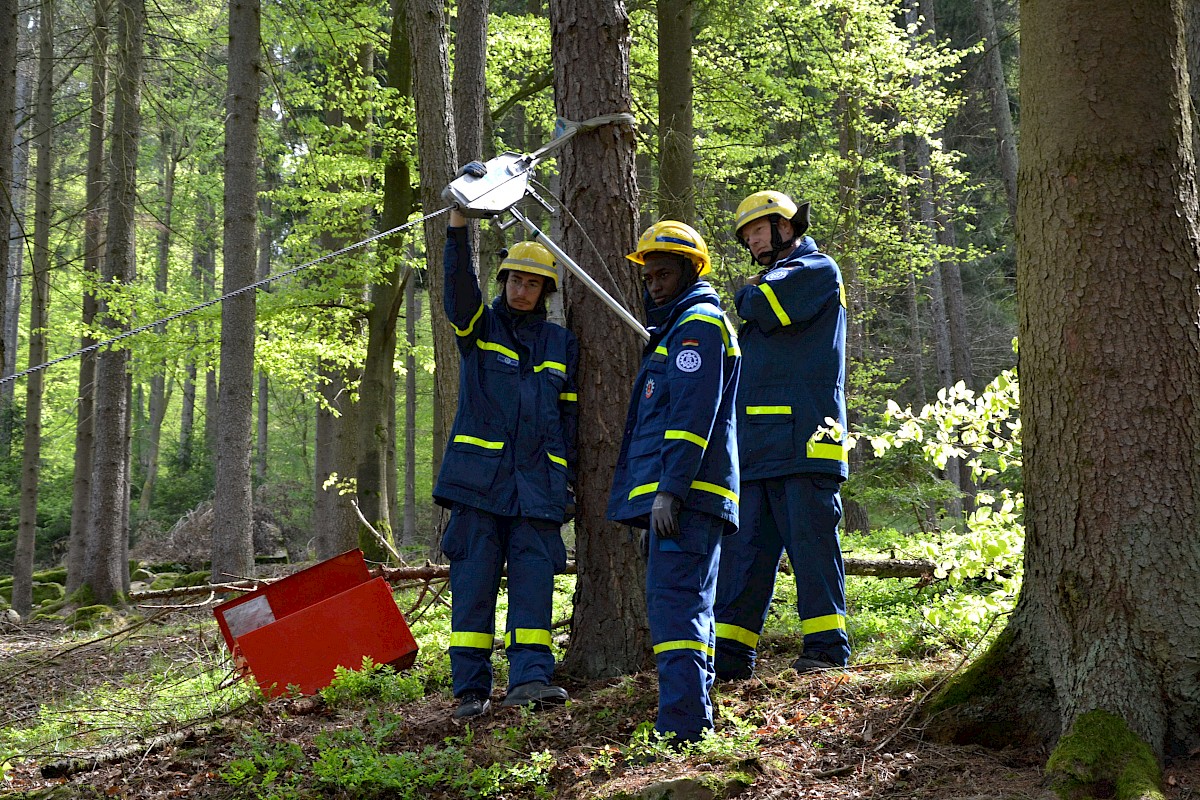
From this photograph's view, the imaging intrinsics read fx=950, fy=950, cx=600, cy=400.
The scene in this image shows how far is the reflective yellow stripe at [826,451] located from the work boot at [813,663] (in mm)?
949

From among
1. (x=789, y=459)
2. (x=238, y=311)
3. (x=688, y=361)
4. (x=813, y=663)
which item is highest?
(x=238, y=311)

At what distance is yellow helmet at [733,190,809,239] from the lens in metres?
4.93

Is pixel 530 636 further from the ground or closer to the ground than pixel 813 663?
further from the ground

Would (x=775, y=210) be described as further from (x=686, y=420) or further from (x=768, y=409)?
(x=686, y=420)

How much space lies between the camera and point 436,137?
814 centimetres

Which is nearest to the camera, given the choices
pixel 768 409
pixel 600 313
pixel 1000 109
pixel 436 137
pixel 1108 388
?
pixel 1108 388

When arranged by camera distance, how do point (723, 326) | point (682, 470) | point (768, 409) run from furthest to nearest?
point (768, 409) < point (723, 326) < point (682, 470)

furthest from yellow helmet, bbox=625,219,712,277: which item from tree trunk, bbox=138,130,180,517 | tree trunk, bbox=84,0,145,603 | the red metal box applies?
tree trunk, bbox=138,130,180,517

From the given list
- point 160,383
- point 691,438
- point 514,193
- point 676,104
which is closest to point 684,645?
point 691,438

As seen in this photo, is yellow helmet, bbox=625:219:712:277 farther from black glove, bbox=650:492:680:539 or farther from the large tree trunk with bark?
the large tree trunk with bark

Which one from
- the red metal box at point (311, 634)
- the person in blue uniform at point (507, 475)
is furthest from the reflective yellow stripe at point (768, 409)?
the red metal box at point (311, 634)

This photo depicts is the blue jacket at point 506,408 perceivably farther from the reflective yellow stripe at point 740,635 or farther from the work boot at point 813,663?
the work boot at point 813,663

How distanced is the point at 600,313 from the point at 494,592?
154 cm

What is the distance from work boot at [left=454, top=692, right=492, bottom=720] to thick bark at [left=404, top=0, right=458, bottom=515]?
3.85 m
